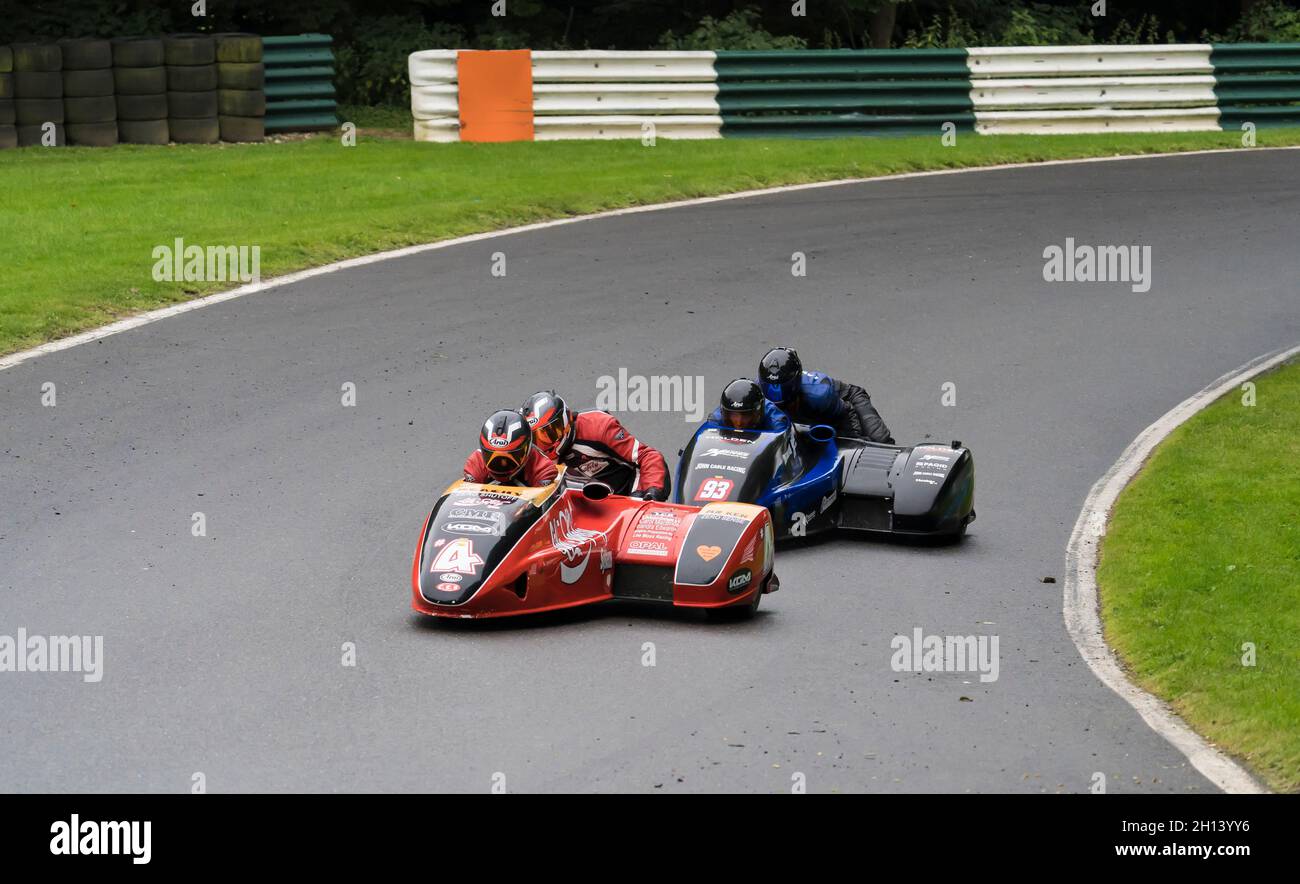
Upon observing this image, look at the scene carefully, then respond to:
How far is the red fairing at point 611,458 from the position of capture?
33.6 feet

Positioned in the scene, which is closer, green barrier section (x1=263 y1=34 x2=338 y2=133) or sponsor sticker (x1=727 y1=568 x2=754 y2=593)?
sponsor sticker (x1=727 y1=568 x2=754 y2=593)

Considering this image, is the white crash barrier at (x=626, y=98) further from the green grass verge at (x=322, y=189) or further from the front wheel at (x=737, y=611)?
the front wheel at (x=737, y=611)

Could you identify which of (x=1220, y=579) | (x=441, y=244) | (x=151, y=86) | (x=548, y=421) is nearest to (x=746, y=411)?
(x=548, y=421)

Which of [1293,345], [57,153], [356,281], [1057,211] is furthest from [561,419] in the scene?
[57,153]

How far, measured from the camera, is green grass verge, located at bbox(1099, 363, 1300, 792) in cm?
775

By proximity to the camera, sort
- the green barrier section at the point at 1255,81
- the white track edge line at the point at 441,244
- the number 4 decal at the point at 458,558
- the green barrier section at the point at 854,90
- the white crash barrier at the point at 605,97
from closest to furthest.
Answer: the number 4 decal at the point at 458,558 → the white track edge line at the point at 441,244 → the white crash barrier at the point at 605,97 → the green barrier section at the point at 854,90 → the green barrier section at the point at 1255,81

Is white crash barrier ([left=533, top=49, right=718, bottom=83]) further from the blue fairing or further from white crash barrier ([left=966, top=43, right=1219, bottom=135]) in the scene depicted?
the blue fairing

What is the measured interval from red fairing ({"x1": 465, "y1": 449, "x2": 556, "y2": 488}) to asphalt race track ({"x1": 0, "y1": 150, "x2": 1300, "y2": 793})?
705 millimetres

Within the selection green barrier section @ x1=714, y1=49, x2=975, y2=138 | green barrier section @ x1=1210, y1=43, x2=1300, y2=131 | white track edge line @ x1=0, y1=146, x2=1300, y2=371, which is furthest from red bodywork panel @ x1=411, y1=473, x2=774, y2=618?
green barrier section @ x1=1210, y1=43, x2=1300, y2=131

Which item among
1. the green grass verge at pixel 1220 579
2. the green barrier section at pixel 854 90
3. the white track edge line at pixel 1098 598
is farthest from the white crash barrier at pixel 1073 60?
the green grass verge at pixel 1220 579

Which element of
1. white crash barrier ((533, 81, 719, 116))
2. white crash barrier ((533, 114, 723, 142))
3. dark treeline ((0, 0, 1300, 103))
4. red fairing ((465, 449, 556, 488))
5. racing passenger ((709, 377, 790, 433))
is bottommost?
red fairing ((465, 449, 556, 488))

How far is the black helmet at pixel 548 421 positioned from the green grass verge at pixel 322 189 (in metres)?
Answer: 5.95
